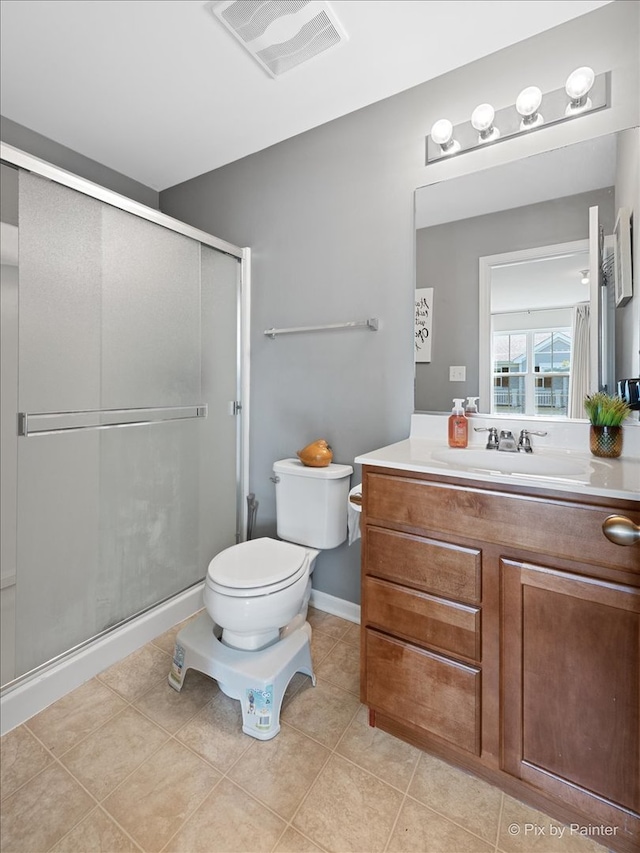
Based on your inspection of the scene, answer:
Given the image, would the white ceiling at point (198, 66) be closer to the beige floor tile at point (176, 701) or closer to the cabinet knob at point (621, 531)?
the cabinet knob at point (621, 531)

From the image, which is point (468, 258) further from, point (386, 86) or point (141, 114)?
point (141, 114)

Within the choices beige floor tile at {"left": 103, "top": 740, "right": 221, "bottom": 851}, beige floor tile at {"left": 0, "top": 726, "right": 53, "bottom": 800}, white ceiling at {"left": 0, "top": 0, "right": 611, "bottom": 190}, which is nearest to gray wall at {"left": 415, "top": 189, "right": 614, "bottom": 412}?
white ceiling at {"left": 0, "top": 0, "right": 611, "bottom": 190}

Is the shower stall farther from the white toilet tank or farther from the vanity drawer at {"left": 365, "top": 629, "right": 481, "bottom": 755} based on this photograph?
the vanity drawer at {"left": 365, "top": 629, "right": 481, "bottom": 755}

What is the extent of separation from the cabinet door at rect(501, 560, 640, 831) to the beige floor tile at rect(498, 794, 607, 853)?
122mm

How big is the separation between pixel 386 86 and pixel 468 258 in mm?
831

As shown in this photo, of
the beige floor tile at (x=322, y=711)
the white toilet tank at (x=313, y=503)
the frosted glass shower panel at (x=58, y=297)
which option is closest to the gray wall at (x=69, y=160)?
the frosted glass shower panel at (x=58, y=297)

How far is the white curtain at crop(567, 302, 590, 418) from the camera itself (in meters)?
1.42

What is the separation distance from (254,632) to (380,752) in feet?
1.78

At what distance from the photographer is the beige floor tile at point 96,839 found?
3.26 feet

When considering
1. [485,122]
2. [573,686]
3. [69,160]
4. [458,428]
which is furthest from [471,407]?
[69,160]

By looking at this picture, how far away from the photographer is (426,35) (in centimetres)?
147

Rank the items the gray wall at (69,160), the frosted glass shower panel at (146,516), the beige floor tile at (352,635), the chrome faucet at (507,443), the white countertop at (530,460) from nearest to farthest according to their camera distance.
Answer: the white countertop at (530,460) < the chrome faucet at (507,443) < the frosted glass shower panel at (146,516) < the beige floor tile at (352,635) < the gray wall at (69,160)

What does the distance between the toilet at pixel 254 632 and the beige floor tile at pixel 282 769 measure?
0.05 meters

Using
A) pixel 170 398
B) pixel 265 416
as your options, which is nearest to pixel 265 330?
pixel 265 416
